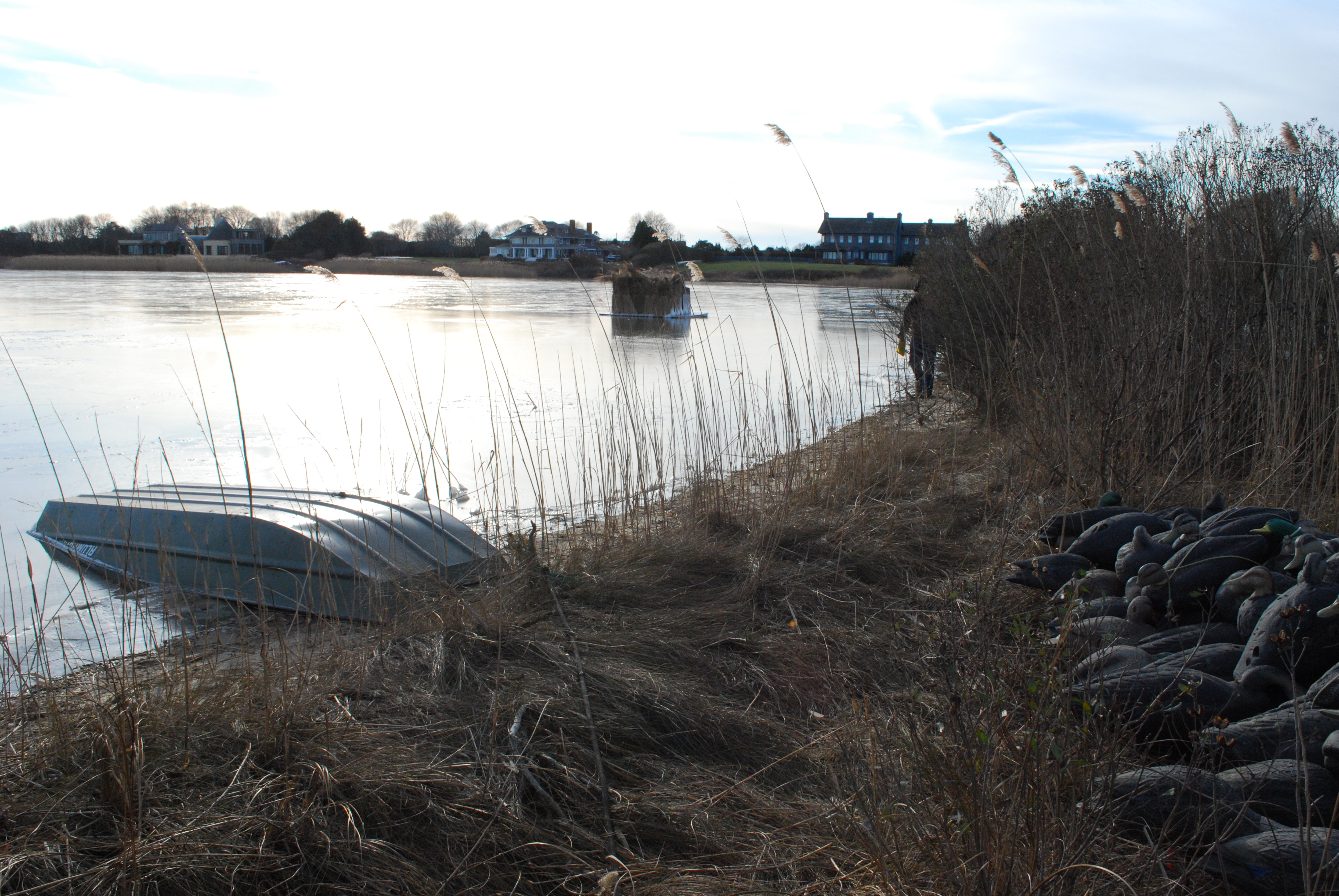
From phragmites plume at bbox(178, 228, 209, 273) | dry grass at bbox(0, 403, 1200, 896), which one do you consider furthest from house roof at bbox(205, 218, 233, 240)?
dry grass at bbox(0, 403, 1200, 896)

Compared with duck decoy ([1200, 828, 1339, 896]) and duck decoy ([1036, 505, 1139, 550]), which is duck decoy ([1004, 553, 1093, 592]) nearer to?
duck decoy ([1036, 505, 1139, 550])

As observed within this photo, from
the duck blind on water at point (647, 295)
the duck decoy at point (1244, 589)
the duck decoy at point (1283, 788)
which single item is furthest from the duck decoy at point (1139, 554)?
the duck blind on water at point (647, 295)

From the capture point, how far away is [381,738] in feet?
6.42

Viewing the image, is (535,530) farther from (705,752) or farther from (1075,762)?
(1075,762)

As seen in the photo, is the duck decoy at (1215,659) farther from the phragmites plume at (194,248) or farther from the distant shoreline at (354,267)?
the distant shoreline at (354,267)

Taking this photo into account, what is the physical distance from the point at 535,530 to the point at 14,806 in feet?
5.70

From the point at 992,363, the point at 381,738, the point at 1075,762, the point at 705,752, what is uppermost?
the point at 992,363

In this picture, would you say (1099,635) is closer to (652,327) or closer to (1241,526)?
(1241,526)

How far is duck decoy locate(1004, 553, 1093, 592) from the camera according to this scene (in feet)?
8.46

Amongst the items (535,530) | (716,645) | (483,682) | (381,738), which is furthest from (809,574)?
(381,738)

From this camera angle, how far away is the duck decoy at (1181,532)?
260cm

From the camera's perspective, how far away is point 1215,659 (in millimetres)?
2092

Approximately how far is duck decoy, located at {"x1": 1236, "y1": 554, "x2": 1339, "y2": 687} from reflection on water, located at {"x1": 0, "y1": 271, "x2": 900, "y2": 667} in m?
2.01

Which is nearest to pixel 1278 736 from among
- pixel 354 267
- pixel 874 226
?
pixel 874 226
